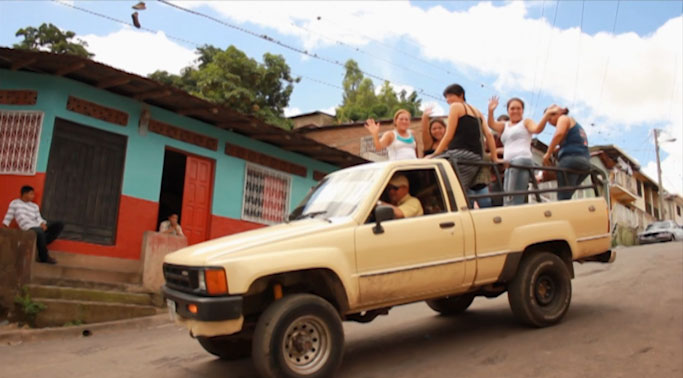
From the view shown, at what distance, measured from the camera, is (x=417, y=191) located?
4965 mm

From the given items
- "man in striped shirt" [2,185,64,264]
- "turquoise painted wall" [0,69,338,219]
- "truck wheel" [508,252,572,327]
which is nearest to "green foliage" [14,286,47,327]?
"man in striped shirt" [2,185,64,264]

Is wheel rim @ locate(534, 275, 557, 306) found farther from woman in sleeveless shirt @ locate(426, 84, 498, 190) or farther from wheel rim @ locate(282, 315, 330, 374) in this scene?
wheel rim @ locate(282, 315, 330, 374)

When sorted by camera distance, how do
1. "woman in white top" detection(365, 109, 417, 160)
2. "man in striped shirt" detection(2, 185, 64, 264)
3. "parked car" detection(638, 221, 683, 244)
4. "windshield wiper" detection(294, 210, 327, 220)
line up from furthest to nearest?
"parked car" detection(638, 221, 683, 244), "man in striped shirt" detection(2, 185, 64, 264), "woman in white top" detection(365, 109, 417, 160), "windshield wiper" detection(294, 210, 327, 220)

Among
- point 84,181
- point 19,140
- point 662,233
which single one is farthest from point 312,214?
point 662,233

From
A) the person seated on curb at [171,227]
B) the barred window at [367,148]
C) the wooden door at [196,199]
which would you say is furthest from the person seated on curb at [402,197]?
the barred window at [367,148]

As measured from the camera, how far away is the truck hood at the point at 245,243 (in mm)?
3730

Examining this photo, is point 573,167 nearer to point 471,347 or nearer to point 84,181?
point 471,347

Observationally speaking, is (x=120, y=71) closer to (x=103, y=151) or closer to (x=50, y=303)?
(x=103, y=151)

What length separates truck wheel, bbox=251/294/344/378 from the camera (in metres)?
3.61

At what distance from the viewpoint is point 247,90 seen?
23.8 meters

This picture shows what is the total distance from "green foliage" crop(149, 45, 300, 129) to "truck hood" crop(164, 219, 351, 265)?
19.6m

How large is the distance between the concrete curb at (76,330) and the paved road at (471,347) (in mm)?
243

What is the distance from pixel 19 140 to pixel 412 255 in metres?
8.05

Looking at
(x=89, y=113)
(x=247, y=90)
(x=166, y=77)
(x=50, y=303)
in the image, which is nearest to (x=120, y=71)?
(x=89, y=113)
